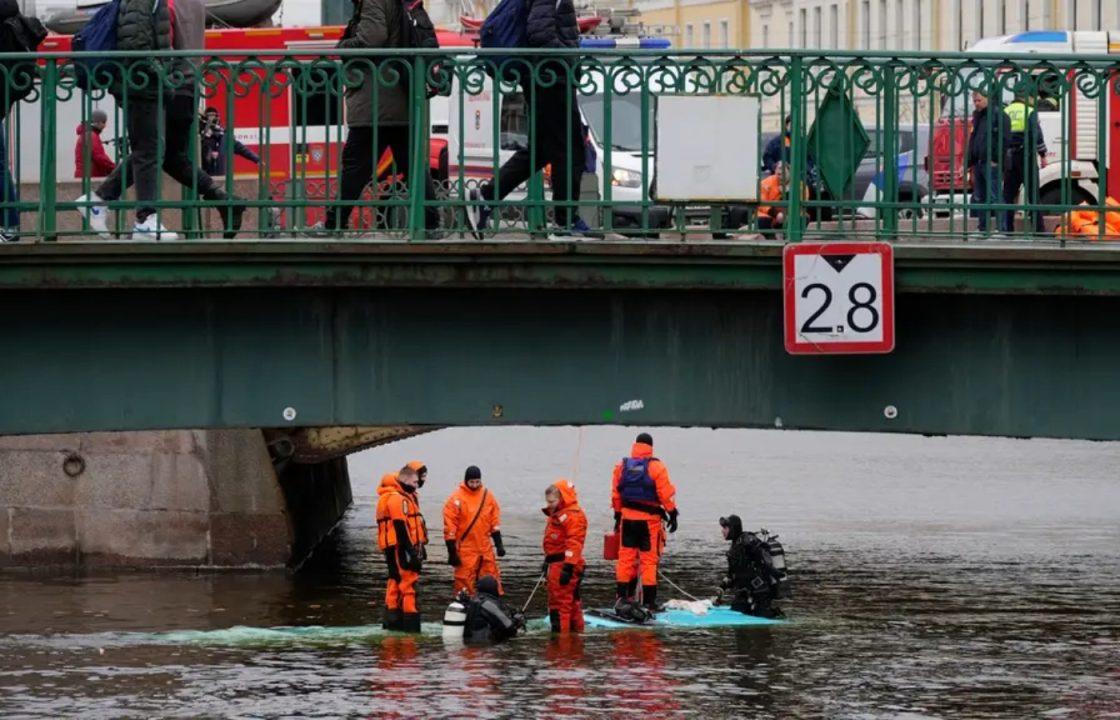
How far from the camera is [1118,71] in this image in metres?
14.0

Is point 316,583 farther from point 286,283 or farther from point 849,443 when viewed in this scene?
point 849,443

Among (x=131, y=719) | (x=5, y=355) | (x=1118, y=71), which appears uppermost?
(x=1118, y=71)

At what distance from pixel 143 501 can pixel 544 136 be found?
66.9 ft

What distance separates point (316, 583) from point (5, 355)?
21.1 metres

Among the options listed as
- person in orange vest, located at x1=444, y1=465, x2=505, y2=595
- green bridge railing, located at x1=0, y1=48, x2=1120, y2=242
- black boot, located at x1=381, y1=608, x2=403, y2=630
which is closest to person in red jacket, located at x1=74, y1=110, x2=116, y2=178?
green bridge railing, located at x1=0, y1=48, x2=1120, y2=242

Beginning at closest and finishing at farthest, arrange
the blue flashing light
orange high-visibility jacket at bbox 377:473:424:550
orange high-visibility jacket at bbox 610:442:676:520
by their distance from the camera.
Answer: orange high-visibility jacket at bbox 377:473:424:550, orange high-visibility jacket at bbox 610:442:676:520, the blue flashing light

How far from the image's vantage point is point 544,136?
47.4ft

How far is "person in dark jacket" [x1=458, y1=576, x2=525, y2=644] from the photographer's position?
27.7 metres

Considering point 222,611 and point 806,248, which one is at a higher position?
point 806,248

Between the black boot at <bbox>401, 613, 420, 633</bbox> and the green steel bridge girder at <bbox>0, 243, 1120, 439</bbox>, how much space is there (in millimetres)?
14576

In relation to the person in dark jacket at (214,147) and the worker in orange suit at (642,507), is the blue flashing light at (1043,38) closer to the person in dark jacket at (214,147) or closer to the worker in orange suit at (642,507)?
the worker in orange suit at (642,507)

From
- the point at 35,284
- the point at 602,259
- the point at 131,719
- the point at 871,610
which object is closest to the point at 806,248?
the point at 602,259

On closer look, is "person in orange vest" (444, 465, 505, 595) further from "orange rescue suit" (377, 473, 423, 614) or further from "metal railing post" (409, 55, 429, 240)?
"metal railing post" (409, 55, 429, 240)

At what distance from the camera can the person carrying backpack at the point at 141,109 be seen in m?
14.1
